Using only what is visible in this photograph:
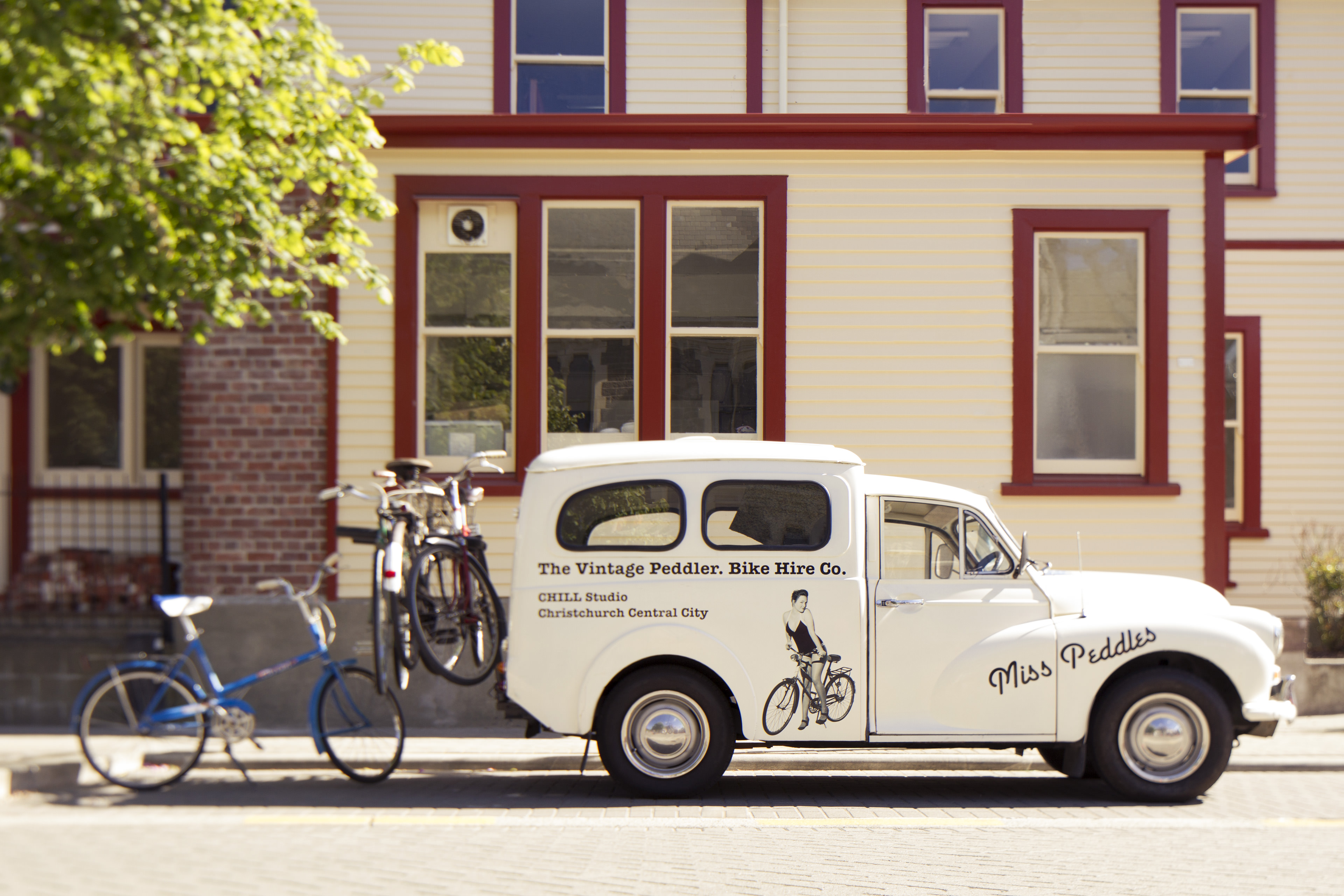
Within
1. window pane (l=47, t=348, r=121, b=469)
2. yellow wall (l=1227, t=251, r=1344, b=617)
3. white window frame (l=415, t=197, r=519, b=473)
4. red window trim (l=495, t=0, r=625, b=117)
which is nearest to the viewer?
white window frame (l=415, t=197, r=519, b=473)

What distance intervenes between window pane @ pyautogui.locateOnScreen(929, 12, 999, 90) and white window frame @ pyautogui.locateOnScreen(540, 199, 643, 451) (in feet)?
15.1

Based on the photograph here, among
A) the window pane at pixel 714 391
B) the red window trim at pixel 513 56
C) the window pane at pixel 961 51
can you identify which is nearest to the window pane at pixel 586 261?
the window pane at pixel 714 391

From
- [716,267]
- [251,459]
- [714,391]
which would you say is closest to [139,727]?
[251,459]

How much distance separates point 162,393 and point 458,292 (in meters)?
3.27

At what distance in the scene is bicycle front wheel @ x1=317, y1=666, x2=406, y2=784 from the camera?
23.8ft

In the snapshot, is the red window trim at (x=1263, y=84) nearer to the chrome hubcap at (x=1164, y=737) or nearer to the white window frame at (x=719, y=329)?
the white window frame at (x=719, y=329)

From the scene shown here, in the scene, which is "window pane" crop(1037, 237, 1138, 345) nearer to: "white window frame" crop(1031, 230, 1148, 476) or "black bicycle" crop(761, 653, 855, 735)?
"white window frame" crop(1031, 230, 1148, 476)

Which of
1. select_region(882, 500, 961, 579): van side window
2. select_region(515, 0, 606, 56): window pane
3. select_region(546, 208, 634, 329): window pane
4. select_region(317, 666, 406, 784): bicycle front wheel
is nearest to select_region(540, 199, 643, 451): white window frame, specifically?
select_region(546, 208, 634, 329): window pane

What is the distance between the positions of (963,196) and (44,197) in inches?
289

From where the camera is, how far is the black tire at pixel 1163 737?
21.7 feet

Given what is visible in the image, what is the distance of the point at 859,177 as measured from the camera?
982 centimetres

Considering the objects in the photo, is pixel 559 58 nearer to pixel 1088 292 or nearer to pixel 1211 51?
pixel 1088 292

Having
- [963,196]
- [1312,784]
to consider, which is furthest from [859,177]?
[1312,784]

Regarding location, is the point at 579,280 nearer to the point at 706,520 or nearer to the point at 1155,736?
the point at 706,520
